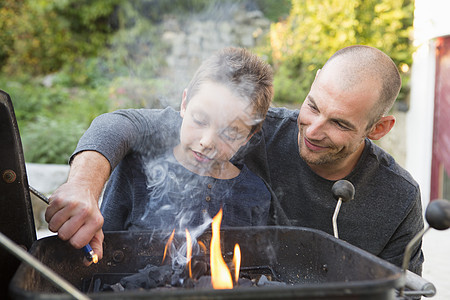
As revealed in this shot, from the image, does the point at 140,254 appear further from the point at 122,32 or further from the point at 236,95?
the point at 122,32

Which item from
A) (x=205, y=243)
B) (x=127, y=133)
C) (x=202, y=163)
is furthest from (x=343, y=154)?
(x=127, y=133)

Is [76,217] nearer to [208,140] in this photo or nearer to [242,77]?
[208,140]

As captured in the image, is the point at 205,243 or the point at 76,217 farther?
the point at 205,243

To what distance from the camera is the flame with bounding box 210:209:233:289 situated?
1.35 meters

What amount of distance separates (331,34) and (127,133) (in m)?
5.76

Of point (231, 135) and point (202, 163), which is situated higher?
point (231, 135)

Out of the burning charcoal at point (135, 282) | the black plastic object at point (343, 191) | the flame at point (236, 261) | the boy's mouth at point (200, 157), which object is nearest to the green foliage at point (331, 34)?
the boy's mouth at point (200, 157)

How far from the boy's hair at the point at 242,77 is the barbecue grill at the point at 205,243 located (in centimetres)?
64

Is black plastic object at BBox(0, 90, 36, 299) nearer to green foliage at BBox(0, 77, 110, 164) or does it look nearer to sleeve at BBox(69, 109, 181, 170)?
sleeve at BBox(69, 109, 181, 170)

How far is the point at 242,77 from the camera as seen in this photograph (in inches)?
75.7

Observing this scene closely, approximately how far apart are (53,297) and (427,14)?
6024mm

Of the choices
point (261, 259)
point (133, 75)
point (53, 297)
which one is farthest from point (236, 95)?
point (133, 75)

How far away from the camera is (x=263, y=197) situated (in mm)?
2027

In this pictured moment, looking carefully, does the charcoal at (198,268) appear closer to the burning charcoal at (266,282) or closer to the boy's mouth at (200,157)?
the burning charcoal at (266,282)
